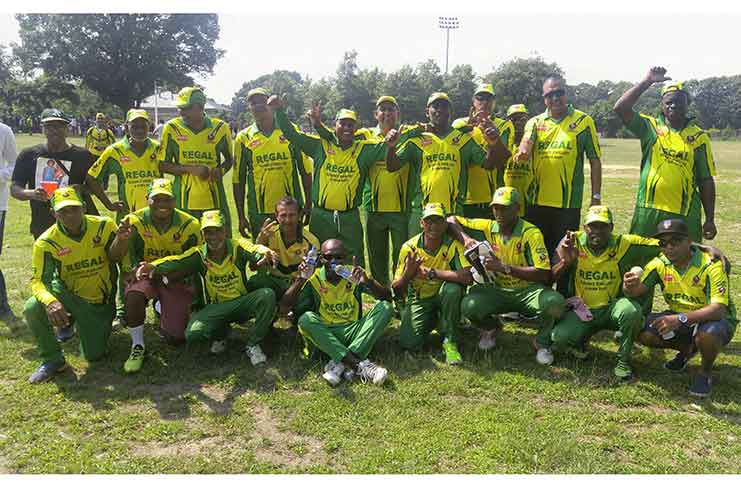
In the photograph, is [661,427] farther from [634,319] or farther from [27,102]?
[27,102]

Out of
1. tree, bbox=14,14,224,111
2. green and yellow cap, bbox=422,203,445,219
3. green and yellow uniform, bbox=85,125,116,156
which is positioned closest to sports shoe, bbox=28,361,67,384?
green and yellow cap, bbox=422,203,445,219

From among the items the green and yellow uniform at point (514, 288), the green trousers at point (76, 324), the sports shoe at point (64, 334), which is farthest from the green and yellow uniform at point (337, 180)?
the sports shoe at point (64, 334)

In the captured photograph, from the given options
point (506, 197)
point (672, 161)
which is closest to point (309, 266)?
point (506, 197)

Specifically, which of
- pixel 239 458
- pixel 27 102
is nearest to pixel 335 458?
pixel 239 458

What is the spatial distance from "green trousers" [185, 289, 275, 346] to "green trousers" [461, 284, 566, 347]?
2093 millimetres

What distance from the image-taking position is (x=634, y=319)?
5.29 meters

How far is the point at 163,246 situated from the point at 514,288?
3.89m

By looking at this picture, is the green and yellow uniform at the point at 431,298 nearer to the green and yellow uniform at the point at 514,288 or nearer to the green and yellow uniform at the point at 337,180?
the green and yellow uniform at the point at 514,288

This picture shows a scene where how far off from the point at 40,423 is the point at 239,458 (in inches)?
71.7

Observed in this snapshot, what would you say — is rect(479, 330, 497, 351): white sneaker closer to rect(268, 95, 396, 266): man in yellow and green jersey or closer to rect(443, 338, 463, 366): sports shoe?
rect(443, 338, 463, 366): sports shoe

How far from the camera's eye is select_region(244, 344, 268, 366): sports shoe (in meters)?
5.66

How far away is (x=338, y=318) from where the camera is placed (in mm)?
5793

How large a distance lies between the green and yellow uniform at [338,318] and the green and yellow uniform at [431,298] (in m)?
0.46

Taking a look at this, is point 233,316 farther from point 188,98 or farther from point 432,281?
point 188,98
